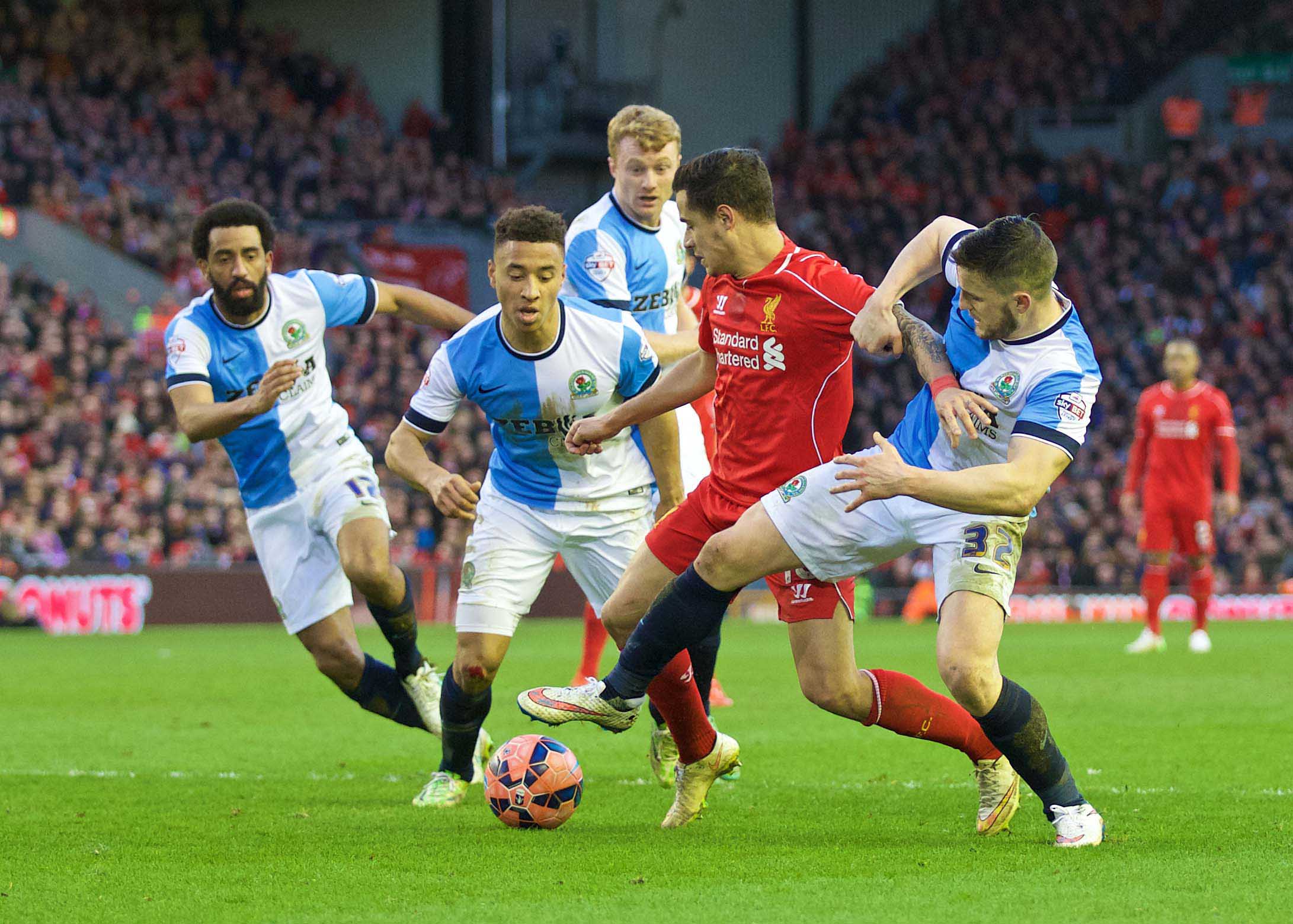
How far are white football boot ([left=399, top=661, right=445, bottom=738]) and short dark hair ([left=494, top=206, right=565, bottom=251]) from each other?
2118 mm

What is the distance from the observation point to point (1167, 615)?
2158cm

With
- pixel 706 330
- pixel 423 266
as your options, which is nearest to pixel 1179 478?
pixel 706 330

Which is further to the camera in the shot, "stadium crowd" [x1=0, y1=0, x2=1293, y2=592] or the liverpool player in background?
"stadium crowd" [x1=0, y1=0, x2=1293, y2=592]

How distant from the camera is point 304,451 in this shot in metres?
7.57

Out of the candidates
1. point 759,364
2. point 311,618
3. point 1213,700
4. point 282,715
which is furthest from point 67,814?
point 1213,700

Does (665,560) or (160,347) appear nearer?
(665,560)

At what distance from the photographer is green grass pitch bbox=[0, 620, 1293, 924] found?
4512mm

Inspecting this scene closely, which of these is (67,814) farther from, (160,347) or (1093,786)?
(160,347)

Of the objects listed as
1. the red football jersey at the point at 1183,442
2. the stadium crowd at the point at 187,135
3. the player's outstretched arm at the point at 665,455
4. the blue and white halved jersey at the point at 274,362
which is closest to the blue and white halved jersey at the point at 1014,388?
the player's outstretched arm at the point at 665,455

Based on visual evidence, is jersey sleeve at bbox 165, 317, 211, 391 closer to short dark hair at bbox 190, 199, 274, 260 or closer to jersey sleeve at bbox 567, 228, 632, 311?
short dark hair at bbox 190, 199, 274, 260

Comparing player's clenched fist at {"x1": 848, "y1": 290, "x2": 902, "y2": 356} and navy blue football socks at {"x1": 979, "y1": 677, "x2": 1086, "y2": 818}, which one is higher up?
player's clenched fist at {"x1": 848, "y1": 290, "x2": 902, "y2": 356}

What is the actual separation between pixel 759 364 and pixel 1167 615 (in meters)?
17.3

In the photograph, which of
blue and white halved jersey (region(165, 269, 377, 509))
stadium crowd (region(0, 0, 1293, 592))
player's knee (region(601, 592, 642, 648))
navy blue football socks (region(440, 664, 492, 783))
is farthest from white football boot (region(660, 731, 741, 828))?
stadium crowd (region(0, 0, 1293, 592))

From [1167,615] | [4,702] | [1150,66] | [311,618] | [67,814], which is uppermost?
[1150,66]
